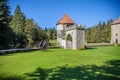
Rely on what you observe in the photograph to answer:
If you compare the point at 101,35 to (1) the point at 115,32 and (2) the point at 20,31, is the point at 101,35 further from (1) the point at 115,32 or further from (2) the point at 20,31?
(2) the point at 20,31

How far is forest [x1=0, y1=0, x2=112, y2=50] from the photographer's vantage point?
35.4 metres

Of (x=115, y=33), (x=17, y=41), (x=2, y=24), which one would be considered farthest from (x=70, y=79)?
(x=115, y=33)

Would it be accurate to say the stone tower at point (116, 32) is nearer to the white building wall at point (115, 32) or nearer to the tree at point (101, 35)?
the white building wall at point (115, 32)

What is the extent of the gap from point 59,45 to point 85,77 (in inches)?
1217

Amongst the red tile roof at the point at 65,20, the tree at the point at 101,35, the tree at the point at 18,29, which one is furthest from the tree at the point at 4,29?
the tree at the point at 101,35

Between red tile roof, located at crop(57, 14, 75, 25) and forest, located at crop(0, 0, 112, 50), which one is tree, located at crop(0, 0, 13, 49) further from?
red tile roof, located at crop(57, 14, 75, 25)

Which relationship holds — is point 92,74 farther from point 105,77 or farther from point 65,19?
point 65,19

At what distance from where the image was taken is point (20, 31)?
4975 centimetres

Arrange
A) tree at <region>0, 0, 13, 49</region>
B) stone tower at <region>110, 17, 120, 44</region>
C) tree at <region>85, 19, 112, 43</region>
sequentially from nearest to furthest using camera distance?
1. tree at <region>0, 0, 13, 49</region>
2. stone tower at <region>110, 17, 120, 44</region>
3. tree at <region>85, 19, 112, 43</region>

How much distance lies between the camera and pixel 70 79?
11469mm

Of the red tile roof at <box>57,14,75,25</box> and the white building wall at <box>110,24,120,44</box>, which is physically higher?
the red tile roof at <box>57,14,75,25</box>

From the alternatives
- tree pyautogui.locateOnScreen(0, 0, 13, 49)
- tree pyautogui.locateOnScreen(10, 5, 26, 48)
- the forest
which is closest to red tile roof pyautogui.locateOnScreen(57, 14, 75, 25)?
the forest

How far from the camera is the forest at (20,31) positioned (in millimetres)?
35438

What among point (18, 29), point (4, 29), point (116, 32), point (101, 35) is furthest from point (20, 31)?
point (101, 35)
